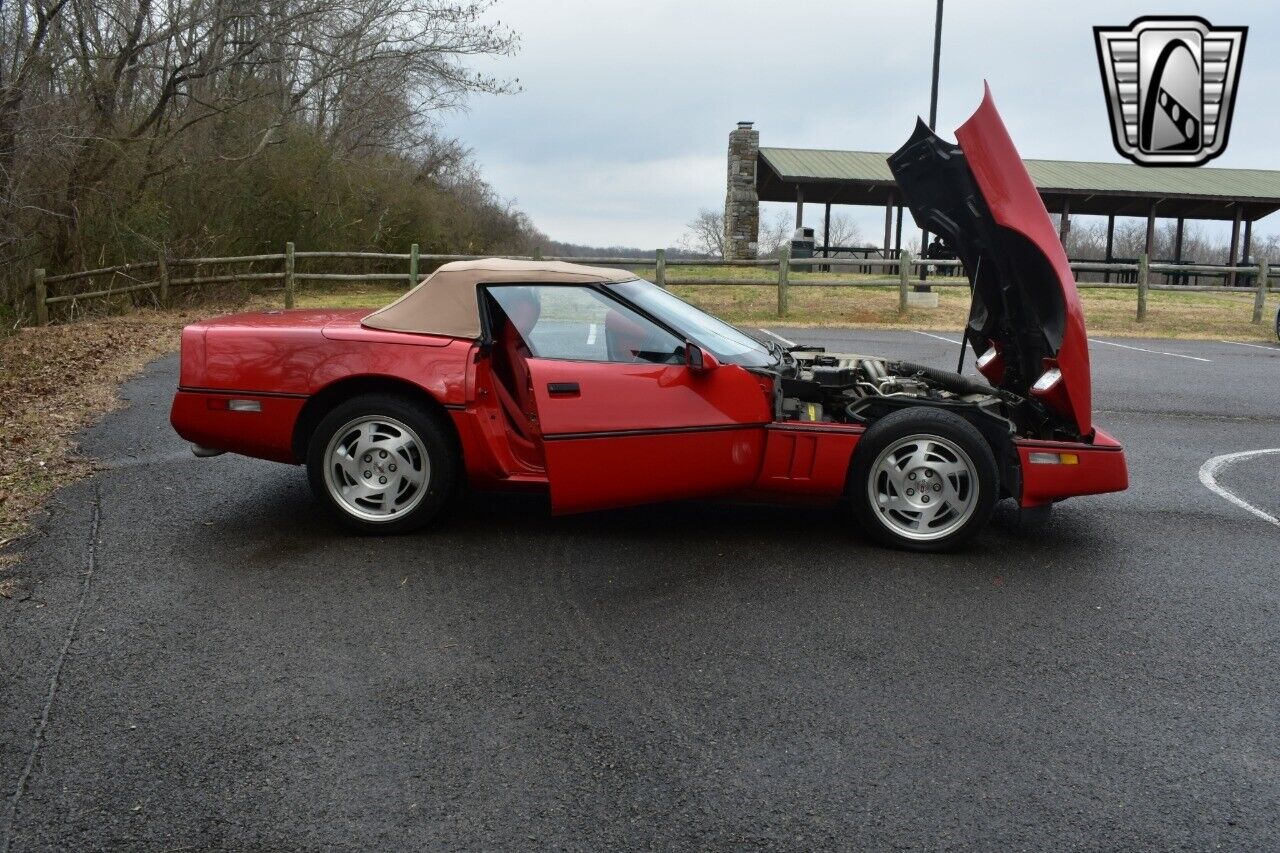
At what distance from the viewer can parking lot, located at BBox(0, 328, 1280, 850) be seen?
2795 mm

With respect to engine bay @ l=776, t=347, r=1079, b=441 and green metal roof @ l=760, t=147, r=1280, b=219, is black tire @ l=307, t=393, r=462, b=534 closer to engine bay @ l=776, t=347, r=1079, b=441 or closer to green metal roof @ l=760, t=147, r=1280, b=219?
engine bay @ l=776, t=347, r=1079, b=441

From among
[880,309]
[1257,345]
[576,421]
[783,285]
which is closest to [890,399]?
[576,421]

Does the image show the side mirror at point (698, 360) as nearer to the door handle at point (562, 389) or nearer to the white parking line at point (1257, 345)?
the door handle at point (562, 389)

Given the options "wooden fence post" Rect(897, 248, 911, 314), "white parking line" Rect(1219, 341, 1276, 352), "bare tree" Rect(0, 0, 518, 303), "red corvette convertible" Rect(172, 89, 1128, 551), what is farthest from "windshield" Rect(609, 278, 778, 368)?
"wooden fence post" Rect(897, 248, 911, 314)

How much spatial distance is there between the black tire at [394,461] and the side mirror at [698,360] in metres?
1.18

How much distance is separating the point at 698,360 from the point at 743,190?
30.0 m

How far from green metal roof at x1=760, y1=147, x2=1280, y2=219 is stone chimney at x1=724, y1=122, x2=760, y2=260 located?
0.65 m

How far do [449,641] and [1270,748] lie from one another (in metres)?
2.70

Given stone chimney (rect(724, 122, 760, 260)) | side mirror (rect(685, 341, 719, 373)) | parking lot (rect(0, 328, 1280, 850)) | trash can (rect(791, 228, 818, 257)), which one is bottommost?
parking lot (rect(0, 328, 1280, 850))

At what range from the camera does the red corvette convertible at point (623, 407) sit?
4.87 meters

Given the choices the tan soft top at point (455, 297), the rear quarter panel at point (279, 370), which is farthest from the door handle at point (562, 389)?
the tan soft top at point (455, 297)

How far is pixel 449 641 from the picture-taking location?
395 cm

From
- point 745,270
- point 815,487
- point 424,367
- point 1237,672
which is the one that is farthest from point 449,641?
point 745,270

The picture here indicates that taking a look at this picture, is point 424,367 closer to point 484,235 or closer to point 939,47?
point 939,47
